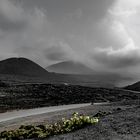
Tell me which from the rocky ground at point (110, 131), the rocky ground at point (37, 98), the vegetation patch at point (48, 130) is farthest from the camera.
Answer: the rocky ground at point (37, 98)

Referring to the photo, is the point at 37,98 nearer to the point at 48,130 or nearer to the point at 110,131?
the point at 48,130

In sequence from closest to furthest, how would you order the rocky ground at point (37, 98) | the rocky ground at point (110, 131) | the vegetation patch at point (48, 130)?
the rocky ground at point (110, 131), the vegetation patch at point (48, 130), the rocky ground at point (37, 98)

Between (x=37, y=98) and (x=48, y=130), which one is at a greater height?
(x=37, y=98)

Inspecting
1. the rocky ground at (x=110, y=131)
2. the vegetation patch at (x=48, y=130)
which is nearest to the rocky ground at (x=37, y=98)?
the vegetation patch at (x=48, y=130)

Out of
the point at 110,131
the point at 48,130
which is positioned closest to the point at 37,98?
the point at 48,130

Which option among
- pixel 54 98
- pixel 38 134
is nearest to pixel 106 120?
pixel 38 134

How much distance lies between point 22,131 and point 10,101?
4430 cm

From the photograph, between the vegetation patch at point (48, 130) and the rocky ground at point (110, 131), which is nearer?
the rocky ground at point (110, 131)

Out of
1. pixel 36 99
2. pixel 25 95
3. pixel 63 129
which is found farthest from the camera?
pixel 25 95

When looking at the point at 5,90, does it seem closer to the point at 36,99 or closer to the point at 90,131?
the point at 36,99

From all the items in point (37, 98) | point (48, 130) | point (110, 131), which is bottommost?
point (48, 130)

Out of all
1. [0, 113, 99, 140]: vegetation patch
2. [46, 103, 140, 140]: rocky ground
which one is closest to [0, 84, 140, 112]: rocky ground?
[0, 113, 99, 140]: vegetation patch

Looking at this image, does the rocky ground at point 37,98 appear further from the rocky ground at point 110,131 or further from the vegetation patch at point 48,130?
the rocky ground at point 110,131

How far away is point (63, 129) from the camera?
23281mm
